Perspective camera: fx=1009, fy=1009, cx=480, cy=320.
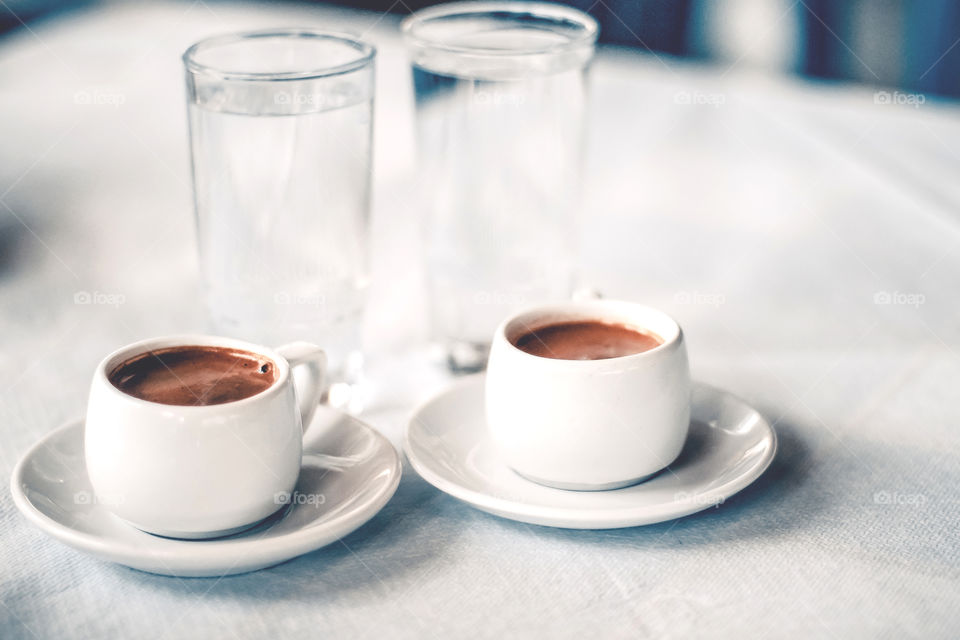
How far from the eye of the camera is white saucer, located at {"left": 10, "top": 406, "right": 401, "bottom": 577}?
1.45 ft

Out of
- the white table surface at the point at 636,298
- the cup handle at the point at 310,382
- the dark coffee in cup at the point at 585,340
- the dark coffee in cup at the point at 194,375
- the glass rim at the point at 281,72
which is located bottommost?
the white table surface at the point at 636,298

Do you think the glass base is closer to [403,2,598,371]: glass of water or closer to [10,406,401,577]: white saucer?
[403,2,598,371]: glass of water

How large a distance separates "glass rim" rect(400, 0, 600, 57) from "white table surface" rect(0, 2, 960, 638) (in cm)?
22

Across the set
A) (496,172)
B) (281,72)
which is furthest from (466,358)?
(281,72)

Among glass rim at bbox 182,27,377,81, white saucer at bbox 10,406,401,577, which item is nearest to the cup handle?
white saucer at bbox 10,406,401,577

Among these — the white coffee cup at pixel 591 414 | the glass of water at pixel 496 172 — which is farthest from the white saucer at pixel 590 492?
the glass of water at pixel 496 172

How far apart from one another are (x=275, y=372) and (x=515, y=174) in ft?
0.96

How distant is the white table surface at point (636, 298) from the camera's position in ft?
1.48

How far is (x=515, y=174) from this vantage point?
733 mm

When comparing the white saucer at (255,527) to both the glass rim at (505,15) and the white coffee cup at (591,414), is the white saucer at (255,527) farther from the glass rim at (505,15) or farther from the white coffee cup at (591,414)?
the glass rim at (505,15)

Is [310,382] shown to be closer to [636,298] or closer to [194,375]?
[194,375]

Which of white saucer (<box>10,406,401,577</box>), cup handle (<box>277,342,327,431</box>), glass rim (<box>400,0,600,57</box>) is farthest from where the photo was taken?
glass rim (<box>400,0,600,57</box>)

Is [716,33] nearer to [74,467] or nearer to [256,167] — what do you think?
[256,167]

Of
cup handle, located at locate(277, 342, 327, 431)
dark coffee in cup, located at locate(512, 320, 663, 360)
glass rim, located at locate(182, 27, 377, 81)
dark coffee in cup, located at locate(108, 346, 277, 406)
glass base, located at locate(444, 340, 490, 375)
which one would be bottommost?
glass base, located at locate(444, 340, 490, 375)
